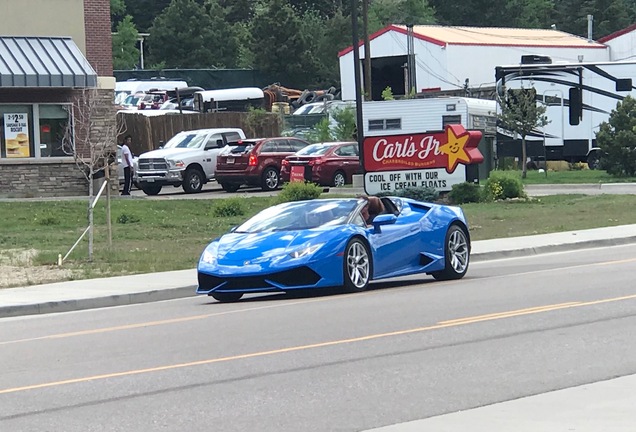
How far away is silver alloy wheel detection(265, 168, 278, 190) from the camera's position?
1571 inches

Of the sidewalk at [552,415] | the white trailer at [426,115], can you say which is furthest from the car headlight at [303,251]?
the white trailer at [426,115]

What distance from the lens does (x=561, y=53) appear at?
68.8m

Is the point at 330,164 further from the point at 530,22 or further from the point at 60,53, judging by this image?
the point at 530,22

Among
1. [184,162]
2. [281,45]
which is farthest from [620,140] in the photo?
[281,45]

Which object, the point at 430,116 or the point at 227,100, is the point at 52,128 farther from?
the point at 227,100

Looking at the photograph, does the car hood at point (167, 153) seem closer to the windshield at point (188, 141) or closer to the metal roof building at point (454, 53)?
the windshield at point (188, 141)

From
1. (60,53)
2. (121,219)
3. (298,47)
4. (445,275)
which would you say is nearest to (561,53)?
(298,47)

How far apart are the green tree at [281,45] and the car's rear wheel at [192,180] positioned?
42.1 metres

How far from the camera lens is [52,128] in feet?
119

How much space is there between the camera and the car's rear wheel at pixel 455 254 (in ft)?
A: 55.9

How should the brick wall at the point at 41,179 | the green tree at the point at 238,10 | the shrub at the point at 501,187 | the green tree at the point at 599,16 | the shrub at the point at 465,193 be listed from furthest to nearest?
the green tree at the point at 238,10, the green tree at the point at 599,16, the brick wall at the point at 41,179, the shrub at the point at 501,187, the shrub at the point at 465,193

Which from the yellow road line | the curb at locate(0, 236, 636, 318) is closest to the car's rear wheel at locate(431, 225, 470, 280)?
the yellow road line

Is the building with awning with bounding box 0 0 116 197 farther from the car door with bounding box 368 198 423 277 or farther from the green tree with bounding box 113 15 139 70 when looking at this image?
the green tree with bounding box 113 15 139 70

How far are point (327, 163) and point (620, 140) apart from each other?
921 centimetres
